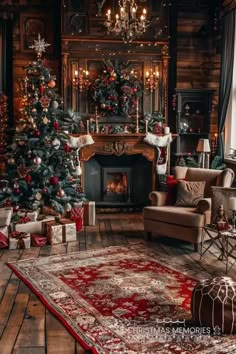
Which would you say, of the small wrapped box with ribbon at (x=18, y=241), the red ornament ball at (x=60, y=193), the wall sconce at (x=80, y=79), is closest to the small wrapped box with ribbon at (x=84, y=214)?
the red ornament ball at (x=60, y=193)

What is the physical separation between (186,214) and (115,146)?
2624 millimetres

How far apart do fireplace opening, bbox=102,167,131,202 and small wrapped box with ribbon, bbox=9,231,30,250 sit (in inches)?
105

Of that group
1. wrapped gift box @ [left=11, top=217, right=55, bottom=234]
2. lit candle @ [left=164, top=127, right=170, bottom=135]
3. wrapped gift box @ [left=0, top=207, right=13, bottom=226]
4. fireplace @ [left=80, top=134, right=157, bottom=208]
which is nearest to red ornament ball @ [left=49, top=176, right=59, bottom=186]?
wrapped gift box @ [left=11, top=217, right=55, bottom=234]

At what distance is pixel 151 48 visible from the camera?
26.0ft

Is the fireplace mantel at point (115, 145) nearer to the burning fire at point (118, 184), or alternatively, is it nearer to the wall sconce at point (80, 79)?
the burning fire at point (118, 184)

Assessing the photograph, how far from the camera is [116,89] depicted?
792cm

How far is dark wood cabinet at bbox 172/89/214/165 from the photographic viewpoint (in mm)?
8203

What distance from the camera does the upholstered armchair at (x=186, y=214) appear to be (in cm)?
549

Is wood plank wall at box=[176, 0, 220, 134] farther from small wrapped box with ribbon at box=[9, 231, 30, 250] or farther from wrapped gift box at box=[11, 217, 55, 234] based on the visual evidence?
small wrapped box with ribbon at box=[9, 231, 30, 250]

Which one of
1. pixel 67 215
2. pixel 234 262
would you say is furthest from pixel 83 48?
pixel 234 262

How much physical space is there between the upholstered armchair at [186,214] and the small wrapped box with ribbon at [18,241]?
1598 millimetres

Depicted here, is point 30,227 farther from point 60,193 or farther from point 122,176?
point 122,176

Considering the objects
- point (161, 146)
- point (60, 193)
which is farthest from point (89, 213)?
point (161, 146)

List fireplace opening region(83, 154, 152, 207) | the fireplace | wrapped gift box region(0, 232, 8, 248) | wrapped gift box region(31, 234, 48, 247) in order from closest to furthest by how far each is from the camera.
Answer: wrapped gift box region(0, 232, 8, 248) < wrapped gift box region(31, 234, 48, 247) < the fireplace < fireplace opening region(83, 154, 152, 207)
